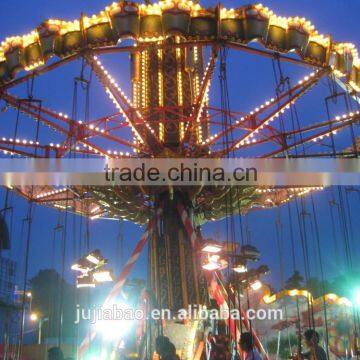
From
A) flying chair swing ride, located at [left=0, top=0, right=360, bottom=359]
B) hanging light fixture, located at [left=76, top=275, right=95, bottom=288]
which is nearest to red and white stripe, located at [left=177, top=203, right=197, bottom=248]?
flying chair swing ride, located at [left=0, top=0, right=360, bottom=359]

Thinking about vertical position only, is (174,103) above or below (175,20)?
above

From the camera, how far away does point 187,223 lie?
1138 centimetres

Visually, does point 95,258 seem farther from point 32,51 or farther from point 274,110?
point 274,110

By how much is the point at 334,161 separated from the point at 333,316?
8055 millimetres

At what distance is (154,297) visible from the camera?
33.3 feet

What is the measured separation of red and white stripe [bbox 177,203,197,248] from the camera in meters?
11.0

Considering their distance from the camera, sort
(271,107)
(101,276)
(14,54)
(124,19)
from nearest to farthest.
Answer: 1. (124,19)
2. (14,54)
3. (101,276)
4. (271,107)

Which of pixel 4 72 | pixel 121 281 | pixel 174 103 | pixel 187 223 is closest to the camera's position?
pixel 4 72

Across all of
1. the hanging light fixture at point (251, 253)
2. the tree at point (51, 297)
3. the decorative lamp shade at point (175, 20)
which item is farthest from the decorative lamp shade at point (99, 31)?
the tree at point (51, 297)

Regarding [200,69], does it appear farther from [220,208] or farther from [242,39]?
[242,39]

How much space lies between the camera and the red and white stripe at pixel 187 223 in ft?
36.2

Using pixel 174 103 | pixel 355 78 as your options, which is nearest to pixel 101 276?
pixel 174 103

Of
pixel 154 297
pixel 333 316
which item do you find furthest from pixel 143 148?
pixel 333 316

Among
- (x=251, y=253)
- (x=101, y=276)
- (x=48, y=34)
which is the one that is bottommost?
(x=101, y=276)
